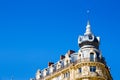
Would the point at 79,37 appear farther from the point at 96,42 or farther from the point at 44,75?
the point at 44,75

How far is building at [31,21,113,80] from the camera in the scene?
102 m

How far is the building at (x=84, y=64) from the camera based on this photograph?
102 m

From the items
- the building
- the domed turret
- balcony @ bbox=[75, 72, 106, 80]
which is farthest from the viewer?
the domed turret

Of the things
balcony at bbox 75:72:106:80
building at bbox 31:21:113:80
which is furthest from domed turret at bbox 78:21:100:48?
balcony at bbox 75:72:106:80

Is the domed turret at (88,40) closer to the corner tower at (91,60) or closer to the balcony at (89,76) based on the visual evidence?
the corner tower at (91,60)

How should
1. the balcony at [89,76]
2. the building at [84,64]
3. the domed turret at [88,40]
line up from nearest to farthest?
the balcony at [89,76] → the building at [84,64] → the domed turret at [88,40]

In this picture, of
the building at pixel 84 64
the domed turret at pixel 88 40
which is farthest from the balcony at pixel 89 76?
the domed turret at pixel 88 40

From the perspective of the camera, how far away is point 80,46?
353 ft

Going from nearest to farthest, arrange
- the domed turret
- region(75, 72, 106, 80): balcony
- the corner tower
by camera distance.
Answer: region(75, 72, 106, 80): balcony, the corner tower, the domed turret

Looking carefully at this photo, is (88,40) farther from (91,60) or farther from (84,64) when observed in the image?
(84,64)

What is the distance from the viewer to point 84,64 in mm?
102562

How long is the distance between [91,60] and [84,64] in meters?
2.05

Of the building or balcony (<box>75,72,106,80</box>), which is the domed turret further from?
balcony (<box>75,72,106,80</box>)

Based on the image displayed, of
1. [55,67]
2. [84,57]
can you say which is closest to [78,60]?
[84,57]
